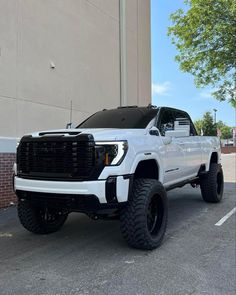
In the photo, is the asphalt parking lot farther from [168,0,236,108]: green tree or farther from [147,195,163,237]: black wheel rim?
[168,0,236,108]: green tree

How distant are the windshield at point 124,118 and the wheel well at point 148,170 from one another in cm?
62

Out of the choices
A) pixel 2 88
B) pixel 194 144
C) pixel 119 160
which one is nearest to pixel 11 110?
pixel 2 88

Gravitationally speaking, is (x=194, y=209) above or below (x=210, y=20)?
below

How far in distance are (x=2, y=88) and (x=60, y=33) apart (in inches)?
114

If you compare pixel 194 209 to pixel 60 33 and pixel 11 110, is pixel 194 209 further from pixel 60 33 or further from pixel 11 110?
pixel 60 33

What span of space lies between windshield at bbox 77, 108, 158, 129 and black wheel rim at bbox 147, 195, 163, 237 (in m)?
1.20

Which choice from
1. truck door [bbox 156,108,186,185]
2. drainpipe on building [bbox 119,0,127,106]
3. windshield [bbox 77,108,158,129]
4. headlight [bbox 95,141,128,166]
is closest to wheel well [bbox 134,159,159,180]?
truck door [bbox 156,108,186,185]

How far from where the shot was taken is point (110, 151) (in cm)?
496

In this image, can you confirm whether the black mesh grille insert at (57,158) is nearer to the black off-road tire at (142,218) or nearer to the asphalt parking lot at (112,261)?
the black off-road tire at (142,218)

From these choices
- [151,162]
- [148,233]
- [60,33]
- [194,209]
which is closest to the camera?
[148,233]

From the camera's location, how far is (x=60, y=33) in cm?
1080

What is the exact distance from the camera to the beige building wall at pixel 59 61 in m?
9.06

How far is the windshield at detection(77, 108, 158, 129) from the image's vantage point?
21.0 feet

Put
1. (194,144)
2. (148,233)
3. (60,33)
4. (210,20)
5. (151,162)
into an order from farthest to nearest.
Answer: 1. (210,20)
2. (60,33)
3. (194,144)
4. (151,162)
5. (148,233)
